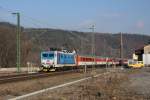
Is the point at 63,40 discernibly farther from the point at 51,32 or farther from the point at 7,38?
the point at 7,38

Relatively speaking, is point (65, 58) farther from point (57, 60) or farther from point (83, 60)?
point (83, 60)

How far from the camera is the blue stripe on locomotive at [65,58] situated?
59156mm

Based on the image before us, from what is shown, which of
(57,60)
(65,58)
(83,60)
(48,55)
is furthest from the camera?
(83,60)

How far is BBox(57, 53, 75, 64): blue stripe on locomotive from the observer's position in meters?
59.2

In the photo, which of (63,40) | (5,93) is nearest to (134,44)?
(63,40)

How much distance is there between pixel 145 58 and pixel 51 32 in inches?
1636

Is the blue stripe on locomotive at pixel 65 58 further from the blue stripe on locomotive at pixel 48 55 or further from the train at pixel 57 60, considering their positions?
the blue stripe on locomotive at pixel 48 55

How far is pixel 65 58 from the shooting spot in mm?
62281

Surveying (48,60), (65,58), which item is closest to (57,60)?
(48,60)

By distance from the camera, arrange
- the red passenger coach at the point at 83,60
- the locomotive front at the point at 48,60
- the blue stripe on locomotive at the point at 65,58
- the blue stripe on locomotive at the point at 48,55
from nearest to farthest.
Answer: the locomotive front at the point at 48,60 < the blue stripe on locomotive at the point at 48,55 < the blue stripe on locomotive at the point at 65,58 < the red passenger coach at the point at 83,60

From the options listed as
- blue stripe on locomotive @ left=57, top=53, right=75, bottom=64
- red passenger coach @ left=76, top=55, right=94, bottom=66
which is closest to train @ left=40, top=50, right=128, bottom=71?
blue stripe on locomotive @ left=57, top=53, right=75, bottom=64

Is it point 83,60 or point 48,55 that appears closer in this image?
point 48,55

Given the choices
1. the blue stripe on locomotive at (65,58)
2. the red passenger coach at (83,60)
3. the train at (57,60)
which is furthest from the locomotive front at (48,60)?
the red passenger coach at (83,60)

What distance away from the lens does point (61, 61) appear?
59.9 metres
